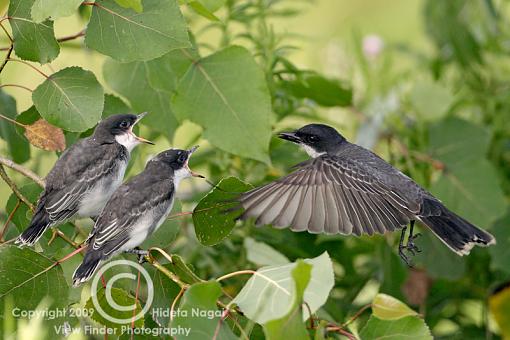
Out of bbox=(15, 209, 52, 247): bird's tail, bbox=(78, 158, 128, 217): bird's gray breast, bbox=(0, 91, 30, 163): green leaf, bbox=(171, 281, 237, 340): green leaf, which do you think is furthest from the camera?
bbox=(0, 91, 30, 163): green leaf

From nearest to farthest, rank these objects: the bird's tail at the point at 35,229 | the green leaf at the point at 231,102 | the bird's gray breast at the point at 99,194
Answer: the bird's tail at the point at 35,229 < the bird's gray breast at the point at 99,194 < the green leaf at the point at 231,102

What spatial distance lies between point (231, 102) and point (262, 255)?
49cm

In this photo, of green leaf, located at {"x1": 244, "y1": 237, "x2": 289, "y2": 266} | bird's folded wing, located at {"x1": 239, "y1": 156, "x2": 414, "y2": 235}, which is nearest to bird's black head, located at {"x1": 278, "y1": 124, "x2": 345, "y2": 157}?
bird's folded wing, located at {"x1": 239, "y1": 156, "x2": 414, "y2": 235}

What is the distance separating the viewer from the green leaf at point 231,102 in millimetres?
2424

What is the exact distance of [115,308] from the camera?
6.53 ft

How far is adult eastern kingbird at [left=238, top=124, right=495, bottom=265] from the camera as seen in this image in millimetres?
2139

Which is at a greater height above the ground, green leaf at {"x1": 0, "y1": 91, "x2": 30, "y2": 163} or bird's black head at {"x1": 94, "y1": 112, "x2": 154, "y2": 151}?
bird's black head at {"x1": 94, "y1": 112, "x2": 154, "y2": 151}

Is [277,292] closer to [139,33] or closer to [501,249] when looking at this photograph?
[139,33]

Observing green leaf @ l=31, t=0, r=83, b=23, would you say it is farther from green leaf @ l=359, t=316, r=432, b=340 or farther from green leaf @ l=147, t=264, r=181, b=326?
green leaf @ l=359, t=316, r=432, b=340

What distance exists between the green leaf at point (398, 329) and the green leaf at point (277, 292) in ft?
0.46

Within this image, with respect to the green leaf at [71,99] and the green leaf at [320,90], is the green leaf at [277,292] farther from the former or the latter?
the green leaf at [320,90]

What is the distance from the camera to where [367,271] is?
12.0 ft

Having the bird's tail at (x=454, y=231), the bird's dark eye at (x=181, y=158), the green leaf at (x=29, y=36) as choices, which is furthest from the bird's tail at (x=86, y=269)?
the bird's tail at (x=454, y=231)

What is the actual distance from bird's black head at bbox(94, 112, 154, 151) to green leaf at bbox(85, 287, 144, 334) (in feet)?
1.46
